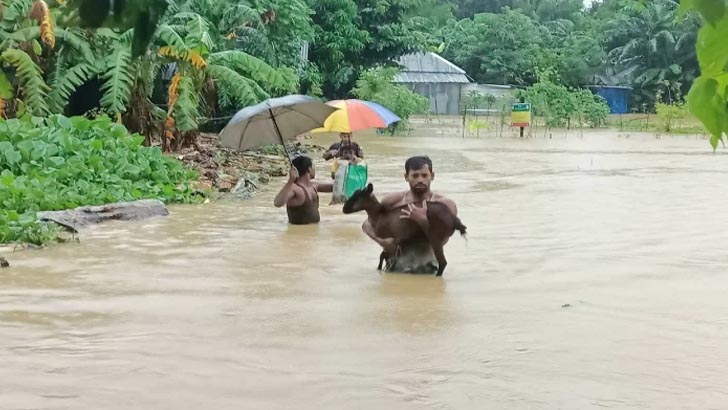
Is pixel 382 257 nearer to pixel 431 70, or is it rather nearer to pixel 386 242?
pixel 386 242

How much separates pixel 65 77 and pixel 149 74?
122 cm

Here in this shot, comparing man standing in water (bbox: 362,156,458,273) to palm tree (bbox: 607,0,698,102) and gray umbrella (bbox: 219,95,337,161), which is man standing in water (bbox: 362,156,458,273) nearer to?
gray umbrella (bbox: 219,95,337,161)

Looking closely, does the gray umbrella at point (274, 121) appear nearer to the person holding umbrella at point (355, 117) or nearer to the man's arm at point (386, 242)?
the person holding umbrella at point (355, 117)

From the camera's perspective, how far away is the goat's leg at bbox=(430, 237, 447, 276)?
6602 mm

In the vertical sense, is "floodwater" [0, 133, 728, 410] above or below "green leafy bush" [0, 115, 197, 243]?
below

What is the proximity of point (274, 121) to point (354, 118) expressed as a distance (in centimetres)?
109

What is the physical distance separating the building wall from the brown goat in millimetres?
39822

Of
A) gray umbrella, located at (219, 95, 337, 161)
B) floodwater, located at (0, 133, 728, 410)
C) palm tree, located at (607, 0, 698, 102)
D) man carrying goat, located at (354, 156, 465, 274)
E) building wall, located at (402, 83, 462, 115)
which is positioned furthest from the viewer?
building wall, located at (402, 83, 462, 115)

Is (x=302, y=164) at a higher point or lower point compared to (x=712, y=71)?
lower

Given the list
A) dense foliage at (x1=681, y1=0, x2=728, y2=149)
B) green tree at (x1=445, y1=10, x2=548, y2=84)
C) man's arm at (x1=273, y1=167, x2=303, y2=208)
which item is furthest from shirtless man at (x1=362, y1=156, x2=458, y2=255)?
green tree at (x1=445, y1=10, x2=548, y2=84)

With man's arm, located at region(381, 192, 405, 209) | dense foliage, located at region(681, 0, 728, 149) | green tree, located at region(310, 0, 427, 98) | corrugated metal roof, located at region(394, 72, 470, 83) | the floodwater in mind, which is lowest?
the floodwater

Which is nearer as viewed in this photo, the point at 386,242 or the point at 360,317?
the point at 360,317

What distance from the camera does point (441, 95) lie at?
4744cm

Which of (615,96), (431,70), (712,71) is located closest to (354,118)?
(712,71)
